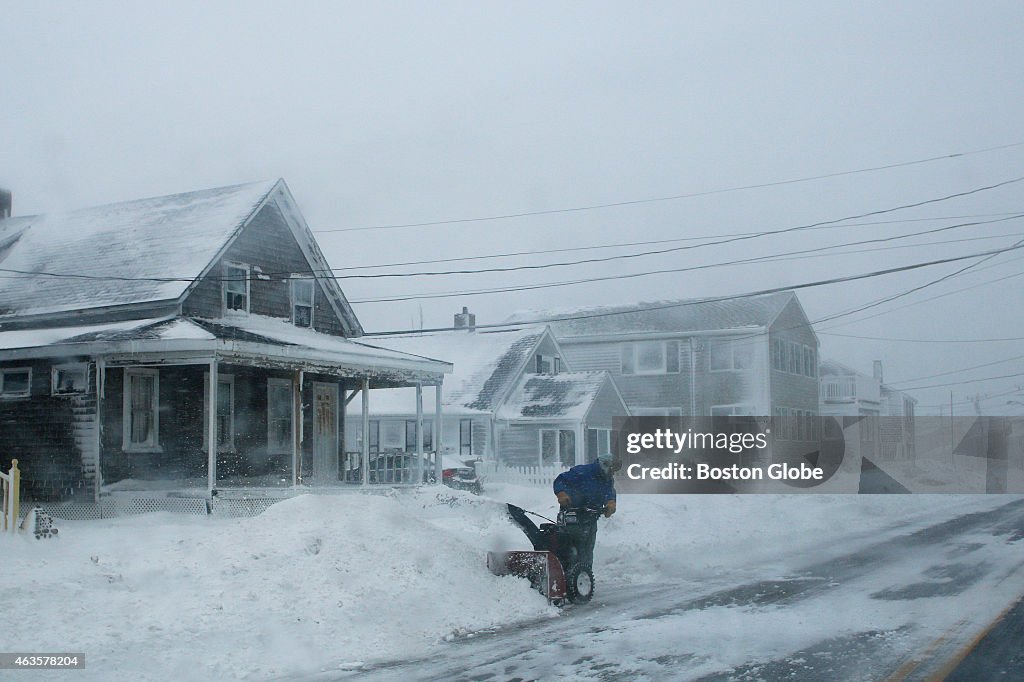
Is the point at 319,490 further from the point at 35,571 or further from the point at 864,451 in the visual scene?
the point at 864,451

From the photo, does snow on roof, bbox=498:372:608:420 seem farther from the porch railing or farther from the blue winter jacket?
the blue winter jacket

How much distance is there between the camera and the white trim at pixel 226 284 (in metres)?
23.0

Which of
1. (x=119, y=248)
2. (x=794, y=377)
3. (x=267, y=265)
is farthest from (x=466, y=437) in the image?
(x=119, y=248)

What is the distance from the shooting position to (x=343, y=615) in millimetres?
10953

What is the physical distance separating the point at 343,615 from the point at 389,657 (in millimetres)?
1149

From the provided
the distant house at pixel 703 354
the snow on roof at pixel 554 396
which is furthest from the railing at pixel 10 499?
the distant house at pixel 703 354

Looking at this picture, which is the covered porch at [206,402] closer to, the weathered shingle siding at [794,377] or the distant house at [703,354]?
the distant house at [703,354]

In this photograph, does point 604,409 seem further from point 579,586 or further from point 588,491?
point 579,586

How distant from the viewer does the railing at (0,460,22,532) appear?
14.9 m

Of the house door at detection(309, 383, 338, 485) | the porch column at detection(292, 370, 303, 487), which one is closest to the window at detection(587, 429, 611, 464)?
the house door at detection(309, 383, 338, 485)

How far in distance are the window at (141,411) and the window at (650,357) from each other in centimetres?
2802

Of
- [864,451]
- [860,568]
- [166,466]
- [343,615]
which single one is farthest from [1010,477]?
[343,615]

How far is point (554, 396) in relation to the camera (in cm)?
4012

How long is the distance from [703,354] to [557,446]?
29.4 ft
